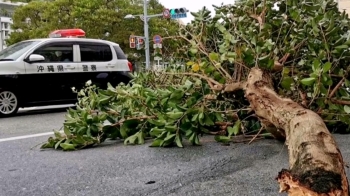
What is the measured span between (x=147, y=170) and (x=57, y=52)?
220 inches

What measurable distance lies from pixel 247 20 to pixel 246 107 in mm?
801

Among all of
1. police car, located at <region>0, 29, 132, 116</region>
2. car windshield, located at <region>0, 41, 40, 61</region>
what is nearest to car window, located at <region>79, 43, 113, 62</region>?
police car, located at <region>0, 29, 132, 116</region>

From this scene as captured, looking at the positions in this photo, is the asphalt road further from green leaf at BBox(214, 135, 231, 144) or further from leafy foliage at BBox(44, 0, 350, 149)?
leafy foliage at BBox(44, 0, 350, 149)

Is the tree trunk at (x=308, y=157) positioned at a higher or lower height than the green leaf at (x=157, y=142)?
higher

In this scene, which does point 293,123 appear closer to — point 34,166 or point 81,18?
point 34,166

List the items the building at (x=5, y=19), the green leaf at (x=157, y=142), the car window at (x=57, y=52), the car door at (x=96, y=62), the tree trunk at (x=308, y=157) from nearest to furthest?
1. the tree trunk at (x=308, y=157)
2. the green leaf at (x=157, y=142)
3. the car window at (x=57, y=52)
4. the car door at (x=96, y=62)
5. the building at (x=5, y=19)

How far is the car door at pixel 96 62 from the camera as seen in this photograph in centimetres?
793

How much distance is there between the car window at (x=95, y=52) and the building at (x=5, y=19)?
1051 inches

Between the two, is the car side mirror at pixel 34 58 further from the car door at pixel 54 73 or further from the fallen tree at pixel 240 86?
the fallen tree at pixel 240 86

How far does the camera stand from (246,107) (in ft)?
10.3

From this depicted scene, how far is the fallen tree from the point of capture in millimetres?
2688

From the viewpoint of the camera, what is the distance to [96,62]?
8148mm

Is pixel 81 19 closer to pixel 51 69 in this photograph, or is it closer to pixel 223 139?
pixel 51 69

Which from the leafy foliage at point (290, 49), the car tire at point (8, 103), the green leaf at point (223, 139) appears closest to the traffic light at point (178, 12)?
the car tire at point (8, 103)
